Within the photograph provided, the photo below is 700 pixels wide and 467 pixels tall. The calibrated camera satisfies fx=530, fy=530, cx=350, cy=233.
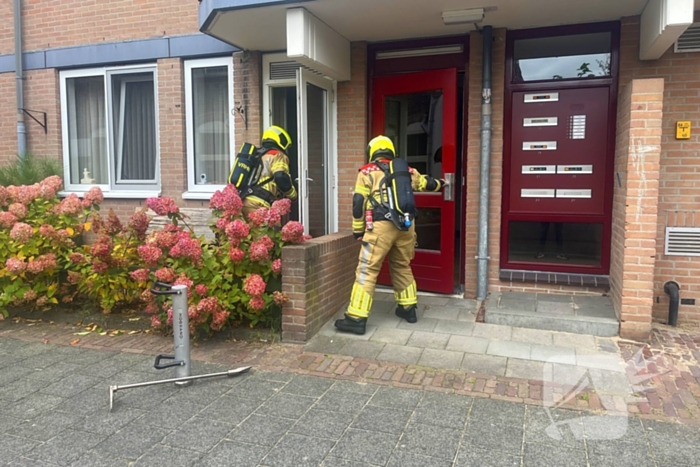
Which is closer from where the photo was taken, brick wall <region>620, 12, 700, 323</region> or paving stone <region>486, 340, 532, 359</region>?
paving stone <region>486, 340, 532, 359</region>

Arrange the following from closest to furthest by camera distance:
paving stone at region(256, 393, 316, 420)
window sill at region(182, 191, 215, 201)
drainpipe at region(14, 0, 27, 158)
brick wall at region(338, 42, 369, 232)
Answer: paving stone at region(256, 393, 316, 420) → brick wall at region(338, 42, 369, 232) → window sill at region(182, 191, 215, 201) → drainpipe at region(14, 0, 27, 158)

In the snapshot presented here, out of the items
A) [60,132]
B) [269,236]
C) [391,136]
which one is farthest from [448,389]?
[60,132]

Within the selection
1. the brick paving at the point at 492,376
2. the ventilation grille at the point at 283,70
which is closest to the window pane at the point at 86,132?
the ventilation grille at the point at 283,70

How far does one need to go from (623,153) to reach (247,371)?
13.2 ft

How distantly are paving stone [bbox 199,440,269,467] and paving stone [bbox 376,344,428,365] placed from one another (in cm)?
163

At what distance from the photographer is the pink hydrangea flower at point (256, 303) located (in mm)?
4750

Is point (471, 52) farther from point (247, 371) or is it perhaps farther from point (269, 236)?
point (247, 371)

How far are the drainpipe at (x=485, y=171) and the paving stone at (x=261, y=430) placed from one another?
3.16 meters

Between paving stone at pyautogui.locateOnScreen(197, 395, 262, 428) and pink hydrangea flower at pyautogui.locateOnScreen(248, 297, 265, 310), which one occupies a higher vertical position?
pink hydrangea flower at pyautogui.locateOnScreen(248, 297, 265, 310)

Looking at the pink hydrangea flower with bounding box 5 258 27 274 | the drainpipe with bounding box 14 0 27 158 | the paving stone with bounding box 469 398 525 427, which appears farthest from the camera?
the drainpipe with bounding box 14 0 27 158

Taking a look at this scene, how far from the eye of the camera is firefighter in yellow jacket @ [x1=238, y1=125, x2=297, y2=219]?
5809mm

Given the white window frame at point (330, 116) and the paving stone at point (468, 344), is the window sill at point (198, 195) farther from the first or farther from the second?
the paving stone at point (468, 344)

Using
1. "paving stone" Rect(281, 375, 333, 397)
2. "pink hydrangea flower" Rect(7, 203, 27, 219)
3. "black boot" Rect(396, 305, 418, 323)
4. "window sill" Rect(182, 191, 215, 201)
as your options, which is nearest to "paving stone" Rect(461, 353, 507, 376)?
"black boot" Rect(396, 305, 418, 323)

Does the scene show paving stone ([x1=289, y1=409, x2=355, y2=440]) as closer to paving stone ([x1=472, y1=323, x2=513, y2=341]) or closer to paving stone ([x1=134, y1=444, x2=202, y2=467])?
paving stone ([x1=134, y1=444, x2=202, y2=467])
